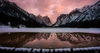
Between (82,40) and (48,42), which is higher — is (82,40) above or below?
below

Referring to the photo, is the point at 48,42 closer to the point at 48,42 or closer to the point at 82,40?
the point at 48,42

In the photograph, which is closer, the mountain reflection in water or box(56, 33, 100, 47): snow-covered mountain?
the mountain reflection in water

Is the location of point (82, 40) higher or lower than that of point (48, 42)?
lower

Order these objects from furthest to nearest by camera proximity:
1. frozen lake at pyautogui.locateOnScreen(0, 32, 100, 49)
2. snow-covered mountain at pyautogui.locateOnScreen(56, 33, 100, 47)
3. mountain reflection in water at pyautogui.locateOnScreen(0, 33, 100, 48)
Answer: snow-covered mountain at pyautogui.locateOnScreen(56, 33, 100, 47) → mountain reflection in water at pyautogui.locateOnScreen(0, 33, 100, 48) → frozen lake at pyautogui.locateOnScreen(0, 32, 100, 49)

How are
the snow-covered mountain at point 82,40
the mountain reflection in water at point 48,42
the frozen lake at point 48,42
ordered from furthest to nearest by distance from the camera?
the snow-covered mountain at point 82,40 < the mountain reflection in water at point 48,42 < the frozen lake at point 48,42

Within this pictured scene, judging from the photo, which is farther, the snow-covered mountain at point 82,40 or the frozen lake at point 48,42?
the snow-covered mountain at point 82,40

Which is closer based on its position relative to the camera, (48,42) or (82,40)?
(48,42)

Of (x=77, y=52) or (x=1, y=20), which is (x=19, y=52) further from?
(x=1, y=20)

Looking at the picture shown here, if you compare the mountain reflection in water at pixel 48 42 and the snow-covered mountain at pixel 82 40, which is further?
the snow-covered mountain at pixel 82 40

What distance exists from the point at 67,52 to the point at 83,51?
1.59m

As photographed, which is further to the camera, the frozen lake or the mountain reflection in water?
the mountain reflection in water

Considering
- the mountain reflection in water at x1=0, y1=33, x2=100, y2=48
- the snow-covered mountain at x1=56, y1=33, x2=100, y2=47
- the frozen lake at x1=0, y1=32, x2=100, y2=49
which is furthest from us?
the snow-covered mountain at x1=56, y1=33, x2=100, y2=47

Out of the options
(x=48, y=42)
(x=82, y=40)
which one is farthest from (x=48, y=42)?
(x=82, y=40)

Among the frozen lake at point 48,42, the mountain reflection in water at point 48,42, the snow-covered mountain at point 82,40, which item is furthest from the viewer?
the snow-covered mountain at point 82,40
